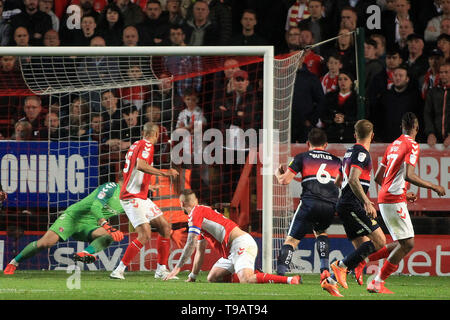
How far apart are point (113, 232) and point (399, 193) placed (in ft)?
13.8

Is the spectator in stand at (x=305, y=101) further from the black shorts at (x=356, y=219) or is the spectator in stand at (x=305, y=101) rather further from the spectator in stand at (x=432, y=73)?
the black shorts at (x=356, y=219)

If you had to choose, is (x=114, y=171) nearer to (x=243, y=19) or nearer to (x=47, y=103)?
(x=47, y=103)

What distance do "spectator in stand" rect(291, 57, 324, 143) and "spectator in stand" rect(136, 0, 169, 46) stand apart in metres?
2.36

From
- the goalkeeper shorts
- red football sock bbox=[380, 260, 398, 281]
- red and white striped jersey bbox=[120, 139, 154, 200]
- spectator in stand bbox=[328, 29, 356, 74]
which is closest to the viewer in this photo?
red football sock bbox=[380, 260, 398, 281]

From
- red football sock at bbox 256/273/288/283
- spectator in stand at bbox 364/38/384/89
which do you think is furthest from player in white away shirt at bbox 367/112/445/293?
spectator in stand at bbox 364/38/384/89

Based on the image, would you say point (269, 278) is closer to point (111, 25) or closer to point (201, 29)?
point (201, 29)

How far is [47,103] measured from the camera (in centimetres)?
1378

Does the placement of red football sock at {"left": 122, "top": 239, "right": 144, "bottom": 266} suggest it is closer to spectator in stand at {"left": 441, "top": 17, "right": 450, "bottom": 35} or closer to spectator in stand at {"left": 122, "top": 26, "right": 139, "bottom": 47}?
spectator in stand at {"left": 122, "top": 26, "right": 139, "bottom": 47}

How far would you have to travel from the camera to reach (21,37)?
14602 millimetres

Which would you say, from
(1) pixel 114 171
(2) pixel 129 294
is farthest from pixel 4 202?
(2) pixel 129 294

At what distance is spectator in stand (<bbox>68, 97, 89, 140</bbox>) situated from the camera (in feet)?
43.8

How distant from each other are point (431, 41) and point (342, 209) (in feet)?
16.2

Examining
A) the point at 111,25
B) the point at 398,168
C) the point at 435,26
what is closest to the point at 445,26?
the point at 435,26

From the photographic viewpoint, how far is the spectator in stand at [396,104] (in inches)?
520
